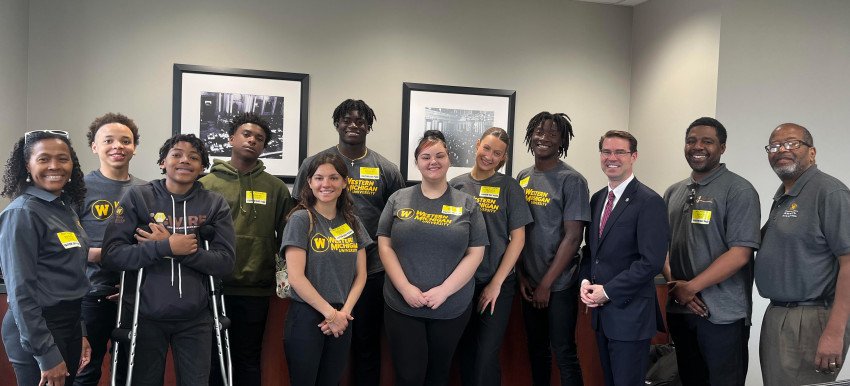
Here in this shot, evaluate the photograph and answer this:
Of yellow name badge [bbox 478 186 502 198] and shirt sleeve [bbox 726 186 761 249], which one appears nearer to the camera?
shirt sleeve [bbox 726 186 761 249]

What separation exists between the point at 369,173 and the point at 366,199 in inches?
5.8

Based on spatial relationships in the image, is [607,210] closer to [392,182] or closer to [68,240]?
[392,182]

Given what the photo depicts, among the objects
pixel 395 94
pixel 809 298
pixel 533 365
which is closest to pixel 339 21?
pixel 395 94

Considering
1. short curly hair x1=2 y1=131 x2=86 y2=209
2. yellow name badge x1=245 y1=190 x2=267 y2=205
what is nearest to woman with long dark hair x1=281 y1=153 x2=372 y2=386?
yellow name badge x1=245 y1=190 x2=267 y2=205

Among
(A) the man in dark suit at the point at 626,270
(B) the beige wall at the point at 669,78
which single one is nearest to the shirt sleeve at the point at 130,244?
(A) the man in dark suit at the point at 626,270

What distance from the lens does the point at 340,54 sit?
16.1ft

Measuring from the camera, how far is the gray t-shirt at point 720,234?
289cm

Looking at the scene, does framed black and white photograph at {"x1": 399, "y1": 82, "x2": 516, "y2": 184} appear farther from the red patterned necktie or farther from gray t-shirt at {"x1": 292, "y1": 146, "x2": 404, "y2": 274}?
the red patterned necktie

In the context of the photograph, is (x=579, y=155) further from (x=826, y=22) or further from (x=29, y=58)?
(x=29, y=58)

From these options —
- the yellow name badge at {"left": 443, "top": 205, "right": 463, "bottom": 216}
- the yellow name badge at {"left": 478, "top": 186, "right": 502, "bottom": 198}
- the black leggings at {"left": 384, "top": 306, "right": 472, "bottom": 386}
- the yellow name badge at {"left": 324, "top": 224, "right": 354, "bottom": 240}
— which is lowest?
the black leggings at {"left": 384, "top": 306, "right": 472, "bottom": 386}

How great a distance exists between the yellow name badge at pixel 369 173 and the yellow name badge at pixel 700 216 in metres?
1.66

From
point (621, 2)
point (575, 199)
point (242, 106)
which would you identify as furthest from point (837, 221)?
point (242, 106)

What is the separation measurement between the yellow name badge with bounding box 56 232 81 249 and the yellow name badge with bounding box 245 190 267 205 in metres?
0.81

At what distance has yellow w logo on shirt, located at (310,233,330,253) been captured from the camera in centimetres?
271
